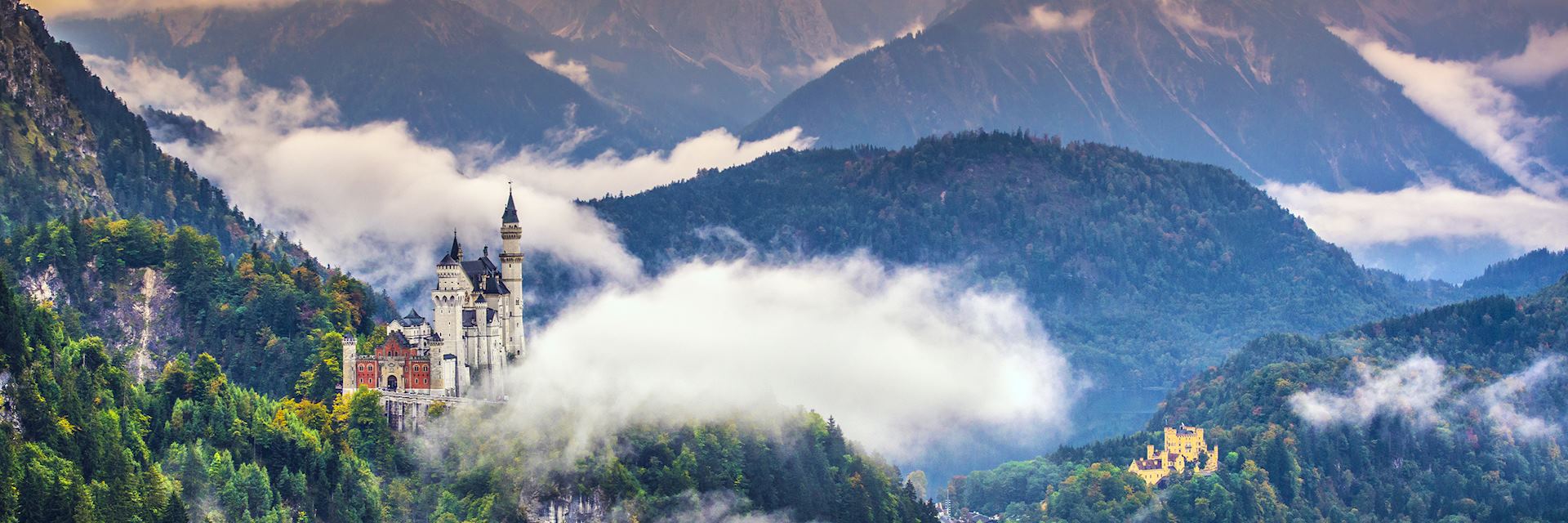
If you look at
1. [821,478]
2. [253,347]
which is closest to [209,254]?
[253,347]

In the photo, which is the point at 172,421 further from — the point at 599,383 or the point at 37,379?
the point at 599,383

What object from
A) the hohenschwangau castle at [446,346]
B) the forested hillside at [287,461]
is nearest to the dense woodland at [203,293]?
the forested hillside at [287,461]

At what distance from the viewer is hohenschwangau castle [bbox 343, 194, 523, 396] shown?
511ft

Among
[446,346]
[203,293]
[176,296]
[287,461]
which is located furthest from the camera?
[203,293]

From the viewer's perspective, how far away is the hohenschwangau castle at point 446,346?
155625mm

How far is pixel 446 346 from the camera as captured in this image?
15600 centimetres

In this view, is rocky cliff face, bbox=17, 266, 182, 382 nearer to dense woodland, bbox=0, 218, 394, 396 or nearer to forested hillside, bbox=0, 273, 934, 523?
dense woodland, bbox=0, 218, 394, 396

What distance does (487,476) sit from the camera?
154m

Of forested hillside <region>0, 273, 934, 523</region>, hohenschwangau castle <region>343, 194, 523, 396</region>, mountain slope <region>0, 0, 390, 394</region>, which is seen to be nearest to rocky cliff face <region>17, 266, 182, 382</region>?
mountain slope <region>0, 0, 390, 394</region>

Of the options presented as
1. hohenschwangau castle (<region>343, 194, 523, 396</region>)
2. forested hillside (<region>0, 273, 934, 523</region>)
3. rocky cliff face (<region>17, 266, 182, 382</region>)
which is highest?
rocky cliff face (<region>17, 266, 182, 382</region>)

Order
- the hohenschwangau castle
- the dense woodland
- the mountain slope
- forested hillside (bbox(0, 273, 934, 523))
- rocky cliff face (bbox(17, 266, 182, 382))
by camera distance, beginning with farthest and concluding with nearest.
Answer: the dense woodland → the mountain slope → rocky cliff face (bbox(17, 266, 182, 382)) → the hohenschwangau castle → forested hillside (bbox(0, 273, 934, 523))

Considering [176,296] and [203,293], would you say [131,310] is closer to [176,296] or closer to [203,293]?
[176,296]

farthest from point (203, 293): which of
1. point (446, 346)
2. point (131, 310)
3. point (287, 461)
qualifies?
point (287, 461)

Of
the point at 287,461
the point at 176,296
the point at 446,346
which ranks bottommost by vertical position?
the point at 287,461
